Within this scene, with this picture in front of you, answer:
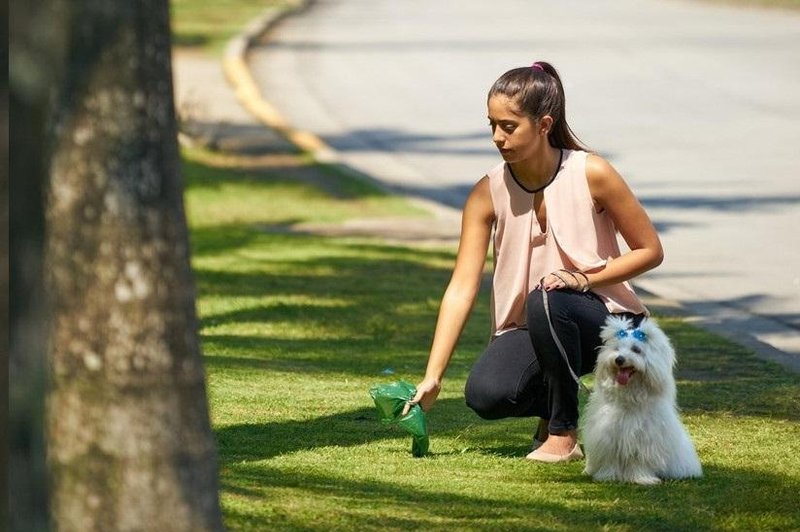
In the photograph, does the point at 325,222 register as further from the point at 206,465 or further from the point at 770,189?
the point at 206,465

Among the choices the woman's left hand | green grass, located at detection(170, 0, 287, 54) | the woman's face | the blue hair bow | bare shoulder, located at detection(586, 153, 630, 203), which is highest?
green grass, located at detection(170, 0, 287, 54)

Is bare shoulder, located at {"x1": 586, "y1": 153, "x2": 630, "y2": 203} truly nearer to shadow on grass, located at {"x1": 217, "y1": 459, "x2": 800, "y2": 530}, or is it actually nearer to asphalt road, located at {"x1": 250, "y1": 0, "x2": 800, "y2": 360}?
shadow on grass, located at {"x1": 217, "y1": 459, "x2": 800, "y2": 530}

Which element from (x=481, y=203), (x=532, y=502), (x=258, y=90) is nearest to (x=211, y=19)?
(x=258, y=90)

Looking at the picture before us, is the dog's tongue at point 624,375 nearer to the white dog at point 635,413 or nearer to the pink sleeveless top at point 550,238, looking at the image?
the white dog at point 635,413

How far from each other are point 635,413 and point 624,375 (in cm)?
15

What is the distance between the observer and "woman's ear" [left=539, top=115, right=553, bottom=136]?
6.57m

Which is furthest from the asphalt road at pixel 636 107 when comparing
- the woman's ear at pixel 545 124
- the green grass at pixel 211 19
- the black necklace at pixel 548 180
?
the woman's ear at pixel 545 124

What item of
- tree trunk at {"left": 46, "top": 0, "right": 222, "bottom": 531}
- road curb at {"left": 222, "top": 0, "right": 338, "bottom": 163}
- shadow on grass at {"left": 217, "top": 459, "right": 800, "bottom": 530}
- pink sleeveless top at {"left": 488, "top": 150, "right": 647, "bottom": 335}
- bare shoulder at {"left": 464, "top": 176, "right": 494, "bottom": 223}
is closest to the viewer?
tree trunk at {"left": 46, "top": 0, "right": 222, "bottom": 531}

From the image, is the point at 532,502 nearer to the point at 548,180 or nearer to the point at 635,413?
the point at 635,413

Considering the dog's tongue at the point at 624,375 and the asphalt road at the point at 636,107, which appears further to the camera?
the asphalt road at the point at 636,107

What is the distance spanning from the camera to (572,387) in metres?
6.65

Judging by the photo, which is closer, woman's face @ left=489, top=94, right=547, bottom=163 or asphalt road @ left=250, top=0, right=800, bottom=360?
woman's face @ left=489, top=94, right=547, bottom=163

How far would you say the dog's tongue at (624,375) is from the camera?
6.08 m

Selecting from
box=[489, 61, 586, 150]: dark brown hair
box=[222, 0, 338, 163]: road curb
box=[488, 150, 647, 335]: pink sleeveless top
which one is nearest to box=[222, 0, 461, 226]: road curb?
box=[222, 0, 338, 163]: road curb
